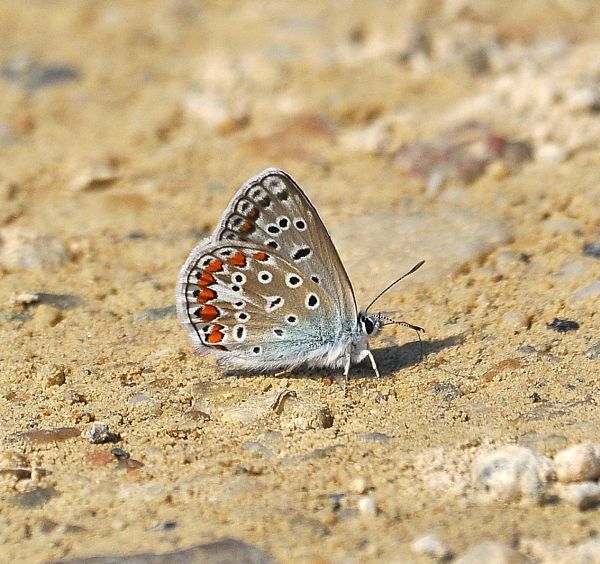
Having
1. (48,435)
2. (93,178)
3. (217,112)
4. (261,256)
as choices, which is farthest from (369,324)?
(217,112)

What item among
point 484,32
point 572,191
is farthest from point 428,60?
point 572,191

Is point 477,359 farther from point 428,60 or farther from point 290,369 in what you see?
point 428,60

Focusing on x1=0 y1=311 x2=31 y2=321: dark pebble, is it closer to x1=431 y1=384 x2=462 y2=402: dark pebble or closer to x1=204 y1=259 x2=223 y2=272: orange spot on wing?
x1=204 y1=259 x2=223 y2=272: orange spot on wing

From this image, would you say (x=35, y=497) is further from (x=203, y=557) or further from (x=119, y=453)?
(x=203, y=557)

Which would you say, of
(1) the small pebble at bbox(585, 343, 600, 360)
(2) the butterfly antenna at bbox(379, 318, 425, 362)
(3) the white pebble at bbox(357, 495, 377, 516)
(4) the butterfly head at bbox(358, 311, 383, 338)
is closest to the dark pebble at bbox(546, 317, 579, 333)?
(1) the small pebble at bbox(585, 343, 600, 360)

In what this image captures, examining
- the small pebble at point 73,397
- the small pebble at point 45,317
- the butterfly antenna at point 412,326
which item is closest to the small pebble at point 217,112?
the small pebble at point 45,317

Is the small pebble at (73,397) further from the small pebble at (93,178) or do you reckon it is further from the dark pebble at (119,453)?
the small pebble at (93,178)
